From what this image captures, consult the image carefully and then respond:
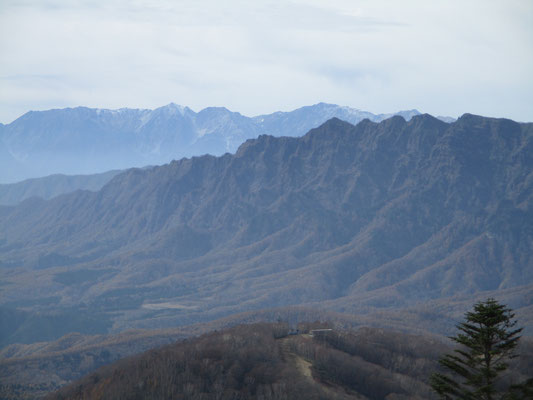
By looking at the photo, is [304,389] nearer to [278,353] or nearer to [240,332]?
[278,353]

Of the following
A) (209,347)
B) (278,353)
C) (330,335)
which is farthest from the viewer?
(330,335)

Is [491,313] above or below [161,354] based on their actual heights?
above

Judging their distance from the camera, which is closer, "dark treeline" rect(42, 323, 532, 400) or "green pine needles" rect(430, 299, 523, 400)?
"green pine needles" rect(430, 299, 523, 400)

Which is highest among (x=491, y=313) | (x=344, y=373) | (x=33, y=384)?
(x=491, y=313)

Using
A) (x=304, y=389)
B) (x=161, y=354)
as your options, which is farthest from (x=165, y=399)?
(x=161, y=354)

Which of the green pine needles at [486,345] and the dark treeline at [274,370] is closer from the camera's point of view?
the green pine needles at [486,345]

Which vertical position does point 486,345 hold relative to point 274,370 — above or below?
above

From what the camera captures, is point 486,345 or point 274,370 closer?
point 486,345

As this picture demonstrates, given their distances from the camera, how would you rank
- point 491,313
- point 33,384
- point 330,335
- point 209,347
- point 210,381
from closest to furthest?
point 491,313 → point 210,381 → point 209,347 → point 330,335 → point 33,384

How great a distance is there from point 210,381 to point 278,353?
17375mm

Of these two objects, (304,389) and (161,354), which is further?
(161,354)

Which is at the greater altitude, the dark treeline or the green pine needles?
the green pine needles

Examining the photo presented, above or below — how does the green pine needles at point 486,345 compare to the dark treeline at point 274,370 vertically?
above

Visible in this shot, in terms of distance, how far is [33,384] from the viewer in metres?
190
